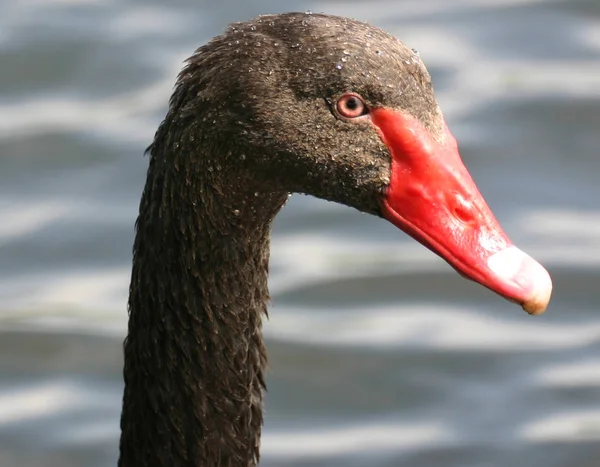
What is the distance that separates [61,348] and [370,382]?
1522mm

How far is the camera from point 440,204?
433cm

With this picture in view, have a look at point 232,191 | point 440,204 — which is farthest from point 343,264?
point 440,204

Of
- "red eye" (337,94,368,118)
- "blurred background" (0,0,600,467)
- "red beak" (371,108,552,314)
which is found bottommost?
"red beak" (371,108,552,314)

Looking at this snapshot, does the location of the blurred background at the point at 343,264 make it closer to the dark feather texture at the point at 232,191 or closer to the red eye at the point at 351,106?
the dark feather texture at the point at 232,191

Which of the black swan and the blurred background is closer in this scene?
the black swan

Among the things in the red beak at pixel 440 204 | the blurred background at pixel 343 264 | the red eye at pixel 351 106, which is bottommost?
the red beak at pixel 440 204

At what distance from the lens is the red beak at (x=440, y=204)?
167 inches

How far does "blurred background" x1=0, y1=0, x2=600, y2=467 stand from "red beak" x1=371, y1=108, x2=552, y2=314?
231cm

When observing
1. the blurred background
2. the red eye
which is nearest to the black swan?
the red eye

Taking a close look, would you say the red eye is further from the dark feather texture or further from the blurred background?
the blurred background

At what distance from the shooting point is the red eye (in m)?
4.26

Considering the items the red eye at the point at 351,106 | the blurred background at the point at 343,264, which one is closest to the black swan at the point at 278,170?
the red eye at the point at 351,106

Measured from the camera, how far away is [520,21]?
889 cm

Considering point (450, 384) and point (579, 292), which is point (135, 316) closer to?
point (450, 384)
